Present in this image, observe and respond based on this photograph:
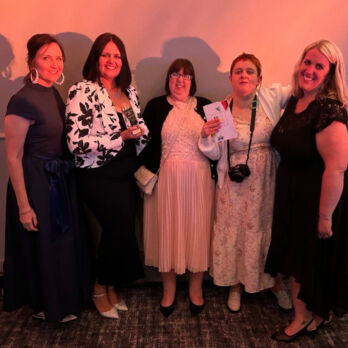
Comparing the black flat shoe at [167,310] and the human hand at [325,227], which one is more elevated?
the human hand at [325,227]

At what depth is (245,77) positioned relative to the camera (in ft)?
5.24

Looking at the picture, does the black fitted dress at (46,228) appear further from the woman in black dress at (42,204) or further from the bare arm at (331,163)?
the bare arm at (331,163)

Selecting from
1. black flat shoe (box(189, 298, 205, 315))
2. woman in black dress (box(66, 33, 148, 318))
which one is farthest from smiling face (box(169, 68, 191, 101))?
black flat shoe (box(189, 298, 205, 315))

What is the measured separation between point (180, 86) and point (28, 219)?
109 centimetres

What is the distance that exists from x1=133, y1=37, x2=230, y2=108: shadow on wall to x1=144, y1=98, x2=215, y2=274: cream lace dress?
0.87 ft

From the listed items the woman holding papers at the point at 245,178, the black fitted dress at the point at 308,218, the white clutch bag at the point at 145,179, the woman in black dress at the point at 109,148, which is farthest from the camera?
the white clutch bag at the point at 145,179

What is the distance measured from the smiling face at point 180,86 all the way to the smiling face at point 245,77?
270 mm

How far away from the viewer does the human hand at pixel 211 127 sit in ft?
5.22

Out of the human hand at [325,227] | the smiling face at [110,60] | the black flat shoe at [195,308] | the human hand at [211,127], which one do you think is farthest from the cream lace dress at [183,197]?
the human hand at [325,227]

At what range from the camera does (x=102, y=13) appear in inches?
70.7

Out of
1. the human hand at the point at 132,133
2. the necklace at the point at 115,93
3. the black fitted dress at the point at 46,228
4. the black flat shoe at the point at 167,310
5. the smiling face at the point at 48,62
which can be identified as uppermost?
the smiling face at the point at 48,62

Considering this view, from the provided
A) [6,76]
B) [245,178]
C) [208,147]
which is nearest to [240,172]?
[245,178]

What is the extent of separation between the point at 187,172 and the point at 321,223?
737mm

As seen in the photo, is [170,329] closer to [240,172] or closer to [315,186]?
[240,172]
